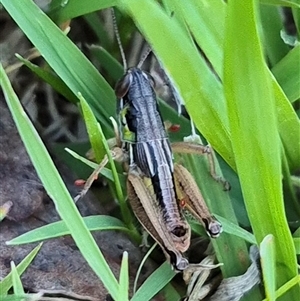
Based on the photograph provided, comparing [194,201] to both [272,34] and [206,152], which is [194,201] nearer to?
[206,152]

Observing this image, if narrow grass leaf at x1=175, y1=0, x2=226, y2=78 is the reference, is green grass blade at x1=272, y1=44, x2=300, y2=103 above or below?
below

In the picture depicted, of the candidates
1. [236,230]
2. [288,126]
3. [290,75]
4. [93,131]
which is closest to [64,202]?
[93,131]

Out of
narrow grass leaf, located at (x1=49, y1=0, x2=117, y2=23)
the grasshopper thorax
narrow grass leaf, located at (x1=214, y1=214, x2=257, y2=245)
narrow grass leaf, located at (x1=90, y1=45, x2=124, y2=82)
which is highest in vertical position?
narrow grass leaf, located at (x1=49, y1=0, x2=117, y2=23)

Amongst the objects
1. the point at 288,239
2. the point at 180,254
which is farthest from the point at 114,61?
the point at 288,239

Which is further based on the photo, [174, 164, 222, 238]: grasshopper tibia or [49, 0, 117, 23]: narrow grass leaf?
[49, 0, 117, 23]: narrow grass leaf

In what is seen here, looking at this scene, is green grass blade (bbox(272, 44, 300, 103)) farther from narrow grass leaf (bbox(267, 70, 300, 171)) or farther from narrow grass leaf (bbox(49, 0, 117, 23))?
narrow grass leaf (bbox(49, 0, 117, 23))

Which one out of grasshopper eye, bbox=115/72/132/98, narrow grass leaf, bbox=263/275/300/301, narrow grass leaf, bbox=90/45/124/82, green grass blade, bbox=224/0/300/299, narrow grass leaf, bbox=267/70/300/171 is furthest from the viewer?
narrow grass leaf, bbox=90/45/124/82

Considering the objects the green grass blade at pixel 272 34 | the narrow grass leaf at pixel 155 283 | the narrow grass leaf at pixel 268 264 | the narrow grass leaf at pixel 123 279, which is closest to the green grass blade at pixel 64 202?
the narrow grass leaf at pixel 123 279

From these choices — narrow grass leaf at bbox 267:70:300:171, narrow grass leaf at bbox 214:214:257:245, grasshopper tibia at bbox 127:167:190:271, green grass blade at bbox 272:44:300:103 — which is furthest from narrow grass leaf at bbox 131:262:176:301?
green grass blade at bbox 272:44:300:103

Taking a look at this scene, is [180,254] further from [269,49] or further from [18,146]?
[269,49]
